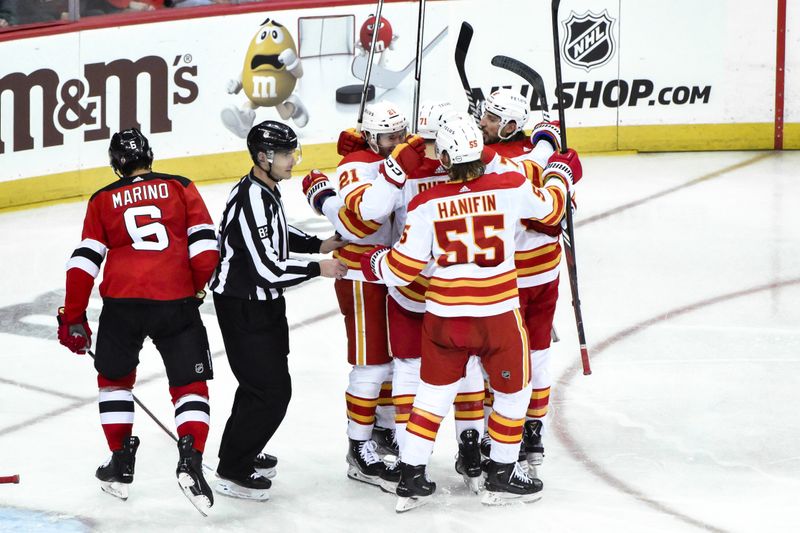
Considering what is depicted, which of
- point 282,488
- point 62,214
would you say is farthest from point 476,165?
point 62,214

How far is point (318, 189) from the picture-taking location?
174 inches

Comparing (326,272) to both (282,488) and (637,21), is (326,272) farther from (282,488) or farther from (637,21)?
(637,21)

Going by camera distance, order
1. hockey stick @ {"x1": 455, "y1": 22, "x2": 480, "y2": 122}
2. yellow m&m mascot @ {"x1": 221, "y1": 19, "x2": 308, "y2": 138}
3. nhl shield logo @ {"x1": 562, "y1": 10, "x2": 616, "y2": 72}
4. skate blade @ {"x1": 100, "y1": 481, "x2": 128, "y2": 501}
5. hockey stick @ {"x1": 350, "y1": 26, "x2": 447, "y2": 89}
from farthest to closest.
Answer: nhl shield logo @ {"x1": 562, "y1": 10, "x2": 616, "y2": 72} → hockey stick @ {"x1": 350, "y1": 26, "x2": 447, "y2": 89} → yellow m&m mascot @ {"x1": 221, "y1": 19, "x2": 308, "y2": 138} → hockey stick @ {"x1": 455, "y1": 22, "x2": 480, "y2": 122} → skate blade @ {"x1": 100, "y1": 481, "x2": 128, "y2": 501}

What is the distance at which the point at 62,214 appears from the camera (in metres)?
7.93

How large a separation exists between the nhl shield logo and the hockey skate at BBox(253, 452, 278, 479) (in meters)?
5.41

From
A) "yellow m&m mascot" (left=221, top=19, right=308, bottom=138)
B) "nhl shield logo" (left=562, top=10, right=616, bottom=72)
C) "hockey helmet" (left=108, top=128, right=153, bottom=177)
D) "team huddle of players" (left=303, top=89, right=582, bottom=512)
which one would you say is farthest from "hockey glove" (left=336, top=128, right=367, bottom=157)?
"nhl shield logo" (left=562, top=10, right=616, bottom=72)

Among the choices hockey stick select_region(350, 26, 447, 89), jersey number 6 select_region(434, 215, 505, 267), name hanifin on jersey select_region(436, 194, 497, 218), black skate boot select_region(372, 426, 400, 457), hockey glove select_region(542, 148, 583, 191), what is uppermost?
hockey stick select_region(350, 26, 447, 89)

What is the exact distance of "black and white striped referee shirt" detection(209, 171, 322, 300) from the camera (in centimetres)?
403

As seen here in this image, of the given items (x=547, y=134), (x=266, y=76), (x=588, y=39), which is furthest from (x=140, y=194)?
(x=588, y=39)

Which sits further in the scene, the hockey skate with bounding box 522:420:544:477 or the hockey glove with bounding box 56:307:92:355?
the hockey skate with bounding box 522:420:544:477

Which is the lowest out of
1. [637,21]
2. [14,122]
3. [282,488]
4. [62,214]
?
[282,488]

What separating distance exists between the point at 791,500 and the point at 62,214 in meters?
5.03

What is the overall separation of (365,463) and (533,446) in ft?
1.84

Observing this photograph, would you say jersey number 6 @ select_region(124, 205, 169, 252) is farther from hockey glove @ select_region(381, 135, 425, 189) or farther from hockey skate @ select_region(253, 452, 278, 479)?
hockey skate @ select_region(253, 452, 278, 479)
